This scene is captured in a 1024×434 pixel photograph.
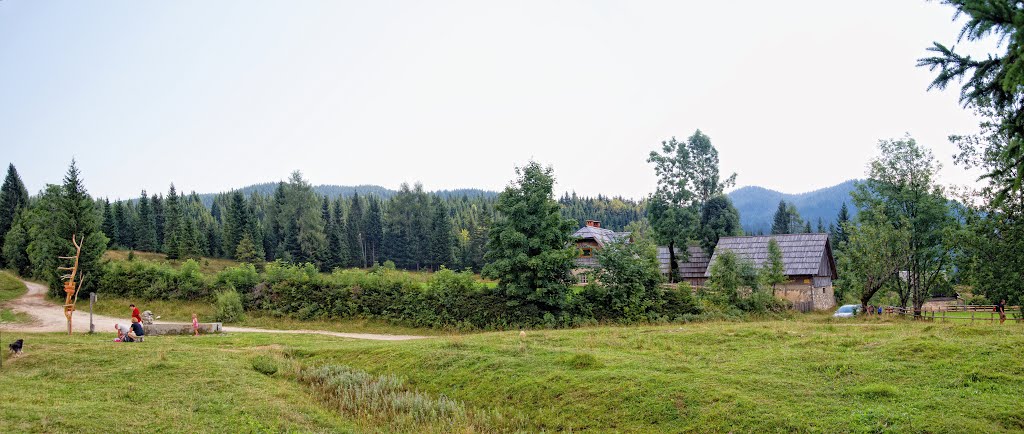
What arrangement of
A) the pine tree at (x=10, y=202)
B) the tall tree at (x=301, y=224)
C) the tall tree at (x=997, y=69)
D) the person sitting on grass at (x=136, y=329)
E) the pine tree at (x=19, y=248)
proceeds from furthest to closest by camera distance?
the tall tree at (x=301, y=224) < the pine tree at (x=10, y=202) < the pine tree at (x=19, y=248) < the person sitting on grass at (x=136, y=329) < the tall tree at (x=997, y=69)

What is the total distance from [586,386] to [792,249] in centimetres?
3401

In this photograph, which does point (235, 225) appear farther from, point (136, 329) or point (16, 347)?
point (16, 347)

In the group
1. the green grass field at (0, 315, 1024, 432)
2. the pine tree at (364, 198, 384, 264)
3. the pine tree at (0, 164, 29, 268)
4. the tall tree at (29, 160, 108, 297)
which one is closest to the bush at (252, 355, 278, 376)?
the green grass field at (0, 315, 1024, 432)

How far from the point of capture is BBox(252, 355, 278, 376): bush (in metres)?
17.5

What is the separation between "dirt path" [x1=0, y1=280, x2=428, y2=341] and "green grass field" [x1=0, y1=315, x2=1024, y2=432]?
918cm

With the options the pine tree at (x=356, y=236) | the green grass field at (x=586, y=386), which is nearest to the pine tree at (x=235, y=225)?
the pine tree at (x=356, y=236)

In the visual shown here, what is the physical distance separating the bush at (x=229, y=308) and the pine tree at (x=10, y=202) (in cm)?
4253

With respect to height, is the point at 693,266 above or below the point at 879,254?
below

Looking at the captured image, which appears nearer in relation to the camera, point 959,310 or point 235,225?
point 959,310

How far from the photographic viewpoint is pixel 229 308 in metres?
33.4

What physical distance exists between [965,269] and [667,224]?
1777cm

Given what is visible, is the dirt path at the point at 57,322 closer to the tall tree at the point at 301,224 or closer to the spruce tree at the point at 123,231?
the tall tree at the point at 301,224

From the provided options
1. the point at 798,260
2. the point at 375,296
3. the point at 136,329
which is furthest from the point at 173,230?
the point at 798,260

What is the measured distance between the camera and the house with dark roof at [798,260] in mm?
40969
